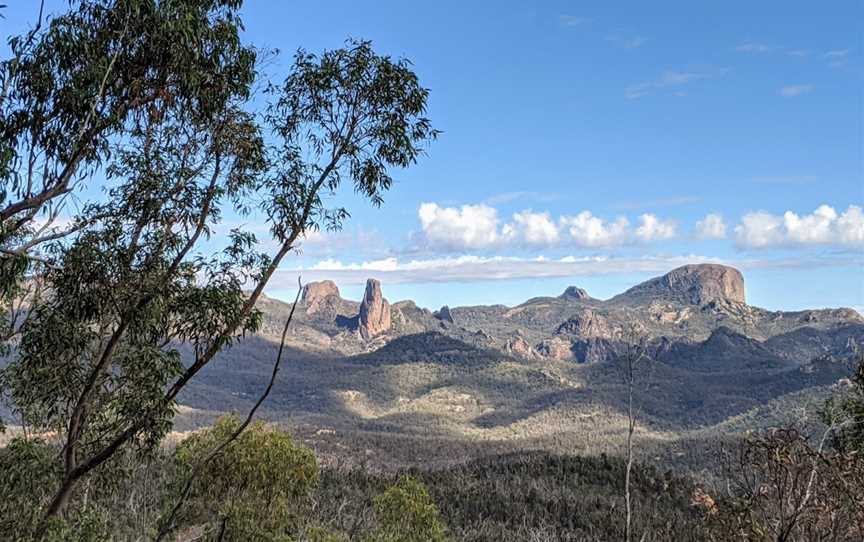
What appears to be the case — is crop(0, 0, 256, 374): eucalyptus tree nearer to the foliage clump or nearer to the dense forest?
the dense forest

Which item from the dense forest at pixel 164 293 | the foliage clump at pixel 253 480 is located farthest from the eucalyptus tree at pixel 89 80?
the foliage clump at pixel 253 480

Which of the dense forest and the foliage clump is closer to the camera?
the dense forest

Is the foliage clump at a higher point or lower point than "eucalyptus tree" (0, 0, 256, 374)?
lower

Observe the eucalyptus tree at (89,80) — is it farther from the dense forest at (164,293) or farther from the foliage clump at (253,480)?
the foliage clump at (253,480)

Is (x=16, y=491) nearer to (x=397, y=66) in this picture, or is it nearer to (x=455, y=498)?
(x=397, y=66)

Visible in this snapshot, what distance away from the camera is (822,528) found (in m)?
10.4

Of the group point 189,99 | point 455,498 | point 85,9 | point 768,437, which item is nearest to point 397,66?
point 189,99

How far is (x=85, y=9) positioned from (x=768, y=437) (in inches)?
539

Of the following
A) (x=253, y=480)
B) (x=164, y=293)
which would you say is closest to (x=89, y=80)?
(x=164, y=293)

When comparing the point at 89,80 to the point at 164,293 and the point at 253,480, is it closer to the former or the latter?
the point at 164,293

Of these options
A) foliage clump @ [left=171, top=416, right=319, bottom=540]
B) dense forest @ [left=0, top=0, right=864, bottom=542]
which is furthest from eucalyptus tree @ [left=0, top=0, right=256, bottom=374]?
foliage clump @ [left=171, top=416, right=319, bottom=540]

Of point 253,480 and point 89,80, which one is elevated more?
point 89,80

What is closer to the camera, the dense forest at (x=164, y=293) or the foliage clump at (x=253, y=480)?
the dense forest at (x=164, y=293)

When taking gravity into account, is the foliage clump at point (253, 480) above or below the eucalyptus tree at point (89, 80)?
below
